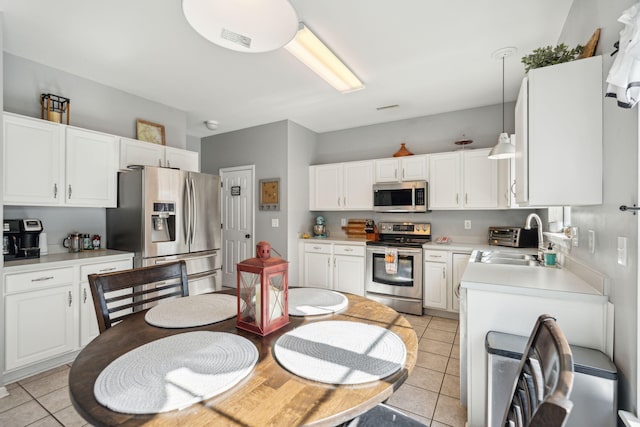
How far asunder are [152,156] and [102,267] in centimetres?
135

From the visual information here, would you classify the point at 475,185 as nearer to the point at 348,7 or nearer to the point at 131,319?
the point at 348,7

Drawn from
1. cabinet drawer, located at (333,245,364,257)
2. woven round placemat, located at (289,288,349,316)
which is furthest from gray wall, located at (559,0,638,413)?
cabinet drawer, located at (333,245,364,257)

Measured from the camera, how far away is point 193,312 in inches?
54.4

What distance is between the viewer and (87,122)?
3100 millimetres

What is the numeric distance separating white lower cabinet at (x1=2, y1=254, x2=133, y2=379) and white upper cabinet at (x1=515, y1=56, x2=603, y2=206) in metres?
3.43

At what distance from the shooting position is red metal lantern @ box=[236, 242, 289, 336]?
43.8 inches

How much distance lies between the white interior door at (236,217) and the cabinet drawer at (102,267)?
1974 millimetres

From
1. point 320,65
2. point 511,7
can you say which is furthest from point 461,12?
point 320,65

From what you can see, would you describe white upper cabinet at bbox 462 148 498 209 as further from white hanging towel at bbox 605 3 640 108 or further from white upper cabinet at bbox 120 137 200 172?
white upper cabinet at bbox 120 137 200 172

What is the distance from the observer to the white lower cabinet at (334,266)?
4.12 metres

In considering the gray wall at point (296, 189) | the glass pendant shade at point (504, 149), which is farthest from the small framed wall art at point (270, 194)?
the glass pendant shade at point (504, 149)

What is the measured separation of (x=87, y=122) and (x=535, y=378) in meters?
4.02

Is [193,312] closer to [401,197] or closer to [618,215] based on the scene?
[618,215]

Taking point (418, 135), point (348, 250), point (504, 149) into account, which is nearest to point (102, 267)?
point (348, 250)
